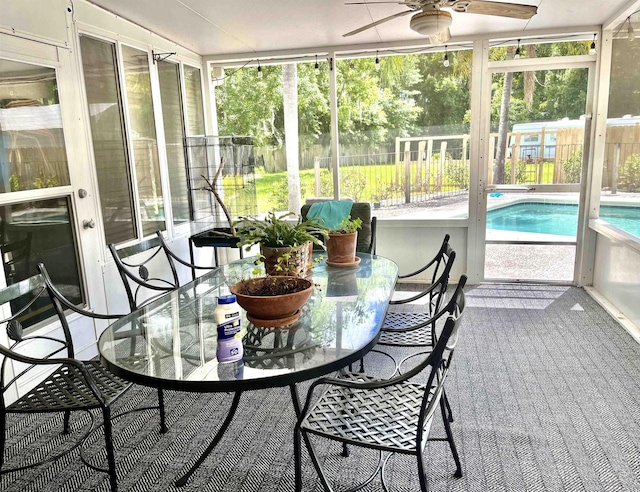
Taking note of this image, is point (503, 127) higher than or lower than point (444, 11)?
lower

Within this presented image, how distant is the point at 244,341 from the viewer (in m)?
1.74

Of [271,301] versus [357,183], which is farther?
[357,183]

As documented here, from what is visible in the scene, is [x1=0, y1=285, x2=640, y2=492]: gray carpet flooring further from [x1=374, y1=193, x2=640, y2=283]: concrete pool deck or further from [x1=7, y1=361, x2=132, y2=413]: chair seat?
[x1=374, y1=193, x2=640, y2=283]: concrete pool deck

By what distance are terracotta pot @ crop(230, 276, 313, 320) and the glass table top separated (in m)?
0.06

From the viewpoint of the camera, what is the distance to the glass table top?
1.48m

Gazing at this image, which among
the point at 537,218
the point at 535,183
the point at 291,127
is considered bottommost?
the point at 537,218

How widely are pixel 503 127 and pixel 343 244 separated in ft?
8.44

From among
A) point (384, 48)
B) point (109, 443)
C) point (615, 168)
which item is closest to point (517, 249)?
point (615, 168)

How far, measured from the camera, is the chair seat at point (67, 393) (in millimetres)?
1771

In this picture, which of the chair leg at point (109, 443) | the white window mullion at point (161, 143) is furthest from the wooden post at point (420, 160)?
the chair leg at point (109, 443)

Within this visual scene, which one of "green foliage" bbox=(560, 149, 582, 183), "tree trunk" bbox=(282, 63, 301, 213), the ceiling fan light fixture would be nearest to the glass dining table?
the ceiling fan light fixture

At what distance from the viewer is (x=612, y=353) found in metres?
3.02

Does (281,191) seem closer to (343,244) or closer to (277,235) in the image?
(343,244)

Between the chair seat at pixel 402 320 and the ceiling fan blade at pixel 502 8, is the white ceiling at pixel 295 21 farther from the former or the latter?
the chair seat at pixel 402 320
